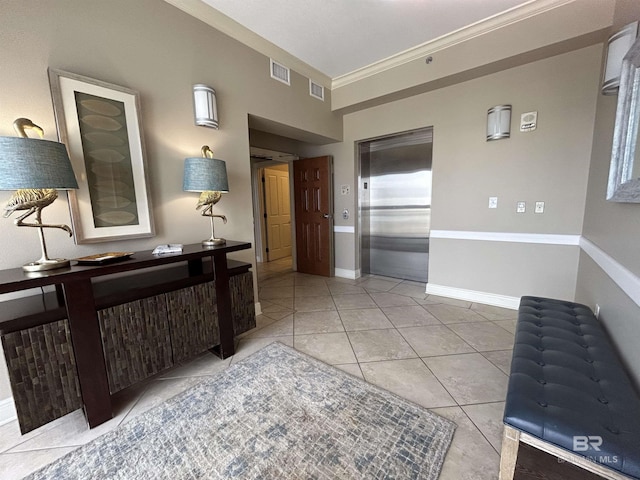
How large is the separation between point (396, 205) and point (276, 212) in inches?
112

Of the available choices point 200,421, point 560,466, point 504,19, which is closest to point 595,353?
point 560,466

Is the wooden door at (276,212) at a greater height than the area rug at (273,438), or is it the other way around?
the wooden door at (276,212)

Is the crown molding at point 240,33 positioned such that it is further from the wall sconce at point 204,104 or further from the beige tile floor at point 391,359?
the beige tile floor at point 391,359

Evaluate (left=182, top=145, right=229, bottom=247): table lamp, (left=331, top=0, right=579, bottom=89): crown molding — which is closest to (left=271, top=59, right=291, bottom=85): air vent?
(left=331, top=0, right=579, bottom=89): crown molding

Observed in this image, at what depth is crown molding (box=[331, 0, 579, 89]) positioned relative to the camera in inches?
87.7

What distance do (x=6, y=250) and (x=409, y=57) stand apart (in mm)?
3790

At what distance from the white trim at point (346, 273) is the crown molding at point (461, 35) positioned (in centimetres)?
275

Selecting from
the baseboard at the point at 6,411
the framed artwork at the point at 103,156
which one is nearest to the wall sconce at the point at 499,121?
the framed artwork at the point at 103,156

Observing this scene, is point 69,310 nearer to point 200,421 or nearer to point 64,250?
point 64,250

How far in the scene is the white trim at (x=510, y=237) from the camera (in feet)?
8.52

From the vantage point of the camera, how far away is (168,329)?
175 cm

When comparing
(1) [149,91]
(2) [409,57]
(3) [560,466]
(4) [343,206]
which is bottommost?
(3) [560,466]

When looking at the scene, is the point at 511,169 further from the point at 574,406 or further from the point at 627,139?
the point at 574,406

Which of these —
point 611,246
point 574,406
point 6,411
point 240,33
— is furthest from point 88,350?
point 611,246
